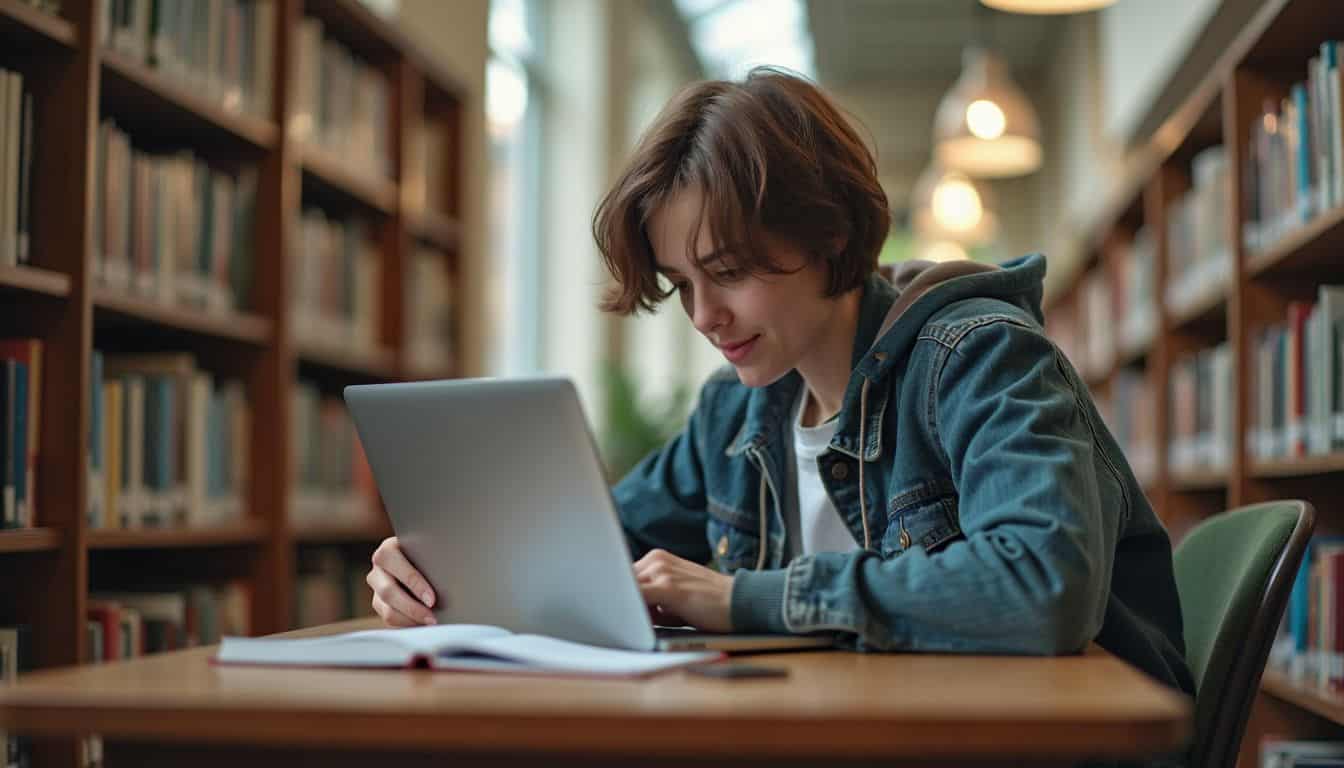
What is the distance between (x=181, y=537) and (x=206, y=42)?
92 centimetres

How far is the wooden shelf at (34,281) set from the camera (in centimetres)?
192

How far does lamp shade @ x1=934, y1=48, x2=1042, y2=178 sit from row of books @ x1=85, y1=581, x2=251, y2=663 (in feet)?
11.0

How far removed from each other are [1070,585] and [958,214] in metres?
5.72

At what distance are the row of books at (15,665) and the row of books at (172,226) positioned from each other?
0.61 meters

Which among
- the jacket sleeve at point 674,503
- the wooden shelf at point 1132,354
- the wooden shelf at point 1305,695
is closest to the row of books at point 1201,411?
the wooden shelf at point 1132,354

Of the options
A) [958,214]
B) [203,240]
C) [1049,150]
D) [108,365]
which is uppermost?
[1049,150]

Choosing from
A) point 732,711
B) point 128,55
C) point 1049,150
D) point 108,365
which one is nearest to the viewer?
point 732,711

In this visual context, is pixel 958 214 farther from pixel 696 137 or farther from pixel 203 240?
pixel 696 137

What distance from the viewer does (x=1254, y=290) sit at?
105 inches

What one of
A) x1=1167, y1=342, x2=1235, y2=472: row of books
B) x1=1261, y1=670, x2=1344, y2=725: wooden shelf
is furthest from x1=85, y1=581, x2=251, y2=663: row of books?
x1=1167, y1=342, x2=1235, y2=472: row of books

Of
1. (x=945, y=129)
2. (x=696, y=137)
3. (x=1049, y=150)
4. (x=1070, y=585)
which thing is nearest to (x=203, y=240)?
(x=696, y=137)

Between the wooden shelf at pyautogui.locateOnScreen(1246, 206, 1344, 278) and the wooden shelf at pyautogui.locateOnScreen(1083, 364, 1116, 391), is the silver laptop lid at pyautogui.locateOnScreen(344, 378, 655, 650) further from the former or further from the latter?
the wooden shelf at pyautogui.locateOnScreen(1083, 364, 1116, 391)

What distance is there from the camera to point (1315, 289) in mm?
2605

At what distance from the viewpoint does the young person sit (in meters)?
1.09
